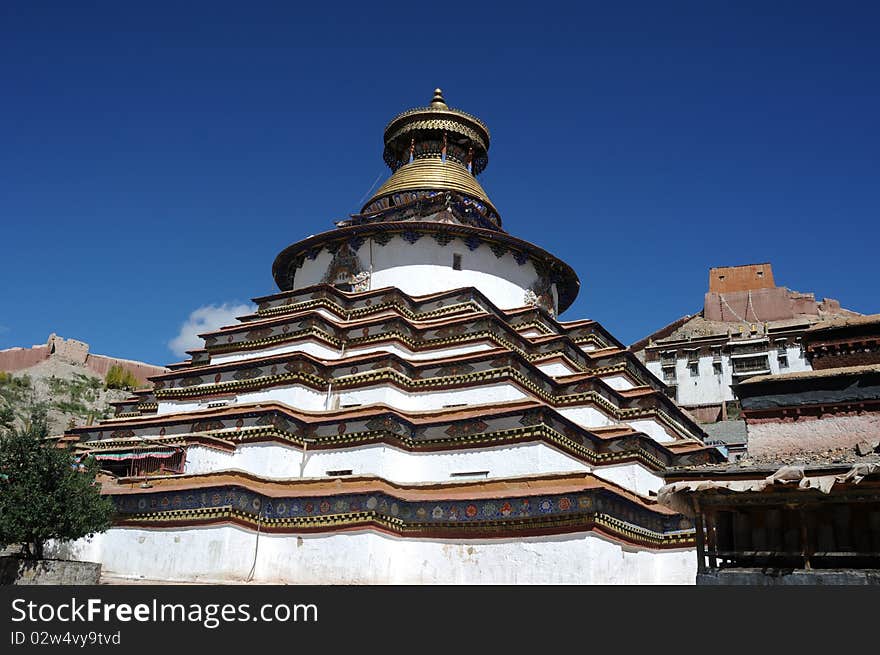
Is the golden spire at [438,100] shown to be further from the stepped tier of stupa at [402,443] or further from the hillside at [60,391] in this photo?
the hillside at [60,391]

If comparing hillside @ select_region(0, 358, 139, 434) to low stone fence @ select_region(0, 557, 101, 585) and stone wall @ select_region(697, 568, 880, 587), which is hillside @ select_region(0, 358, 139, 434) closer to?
low stone fence @ select_region(0, 557, 101, 585)

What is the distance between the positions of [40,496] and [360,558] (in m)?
5.20

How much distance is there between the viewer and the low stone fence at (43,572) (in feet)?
39.7

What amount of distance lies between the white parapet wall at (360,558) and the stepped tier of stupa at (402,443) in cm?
3

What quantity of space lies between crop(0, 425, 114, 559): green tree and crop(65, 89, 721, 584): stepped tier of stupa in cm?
174

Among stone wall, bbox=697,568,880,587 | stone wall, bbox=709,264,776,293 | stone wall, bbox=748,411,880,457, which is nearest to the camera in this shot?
stone wall, bbox=697,568,880,587

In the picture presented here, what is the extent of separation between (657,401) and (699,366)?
28.9 meters

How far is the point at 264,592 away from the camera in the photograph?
6777 mm

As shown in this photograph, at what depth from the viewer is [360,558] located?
44.2 ft

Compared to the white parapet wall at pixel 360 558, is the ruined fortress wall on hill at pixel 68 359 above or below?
above

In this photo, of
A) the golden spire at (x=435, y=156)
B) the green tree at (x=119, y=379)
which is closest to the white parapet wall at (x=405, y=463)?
the golden spire at (x=435, y=156)

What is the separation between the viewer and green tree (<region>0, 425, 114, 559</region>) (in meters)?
12.1

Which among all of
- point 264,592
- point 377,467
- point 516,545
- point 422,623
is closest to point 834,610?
point 422,623

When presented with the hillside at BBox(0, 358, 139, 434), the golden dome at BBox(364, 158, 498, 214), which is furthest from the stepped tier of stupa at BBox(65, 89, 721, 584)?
the hillside at BBox(0, 358, 139, 434)
